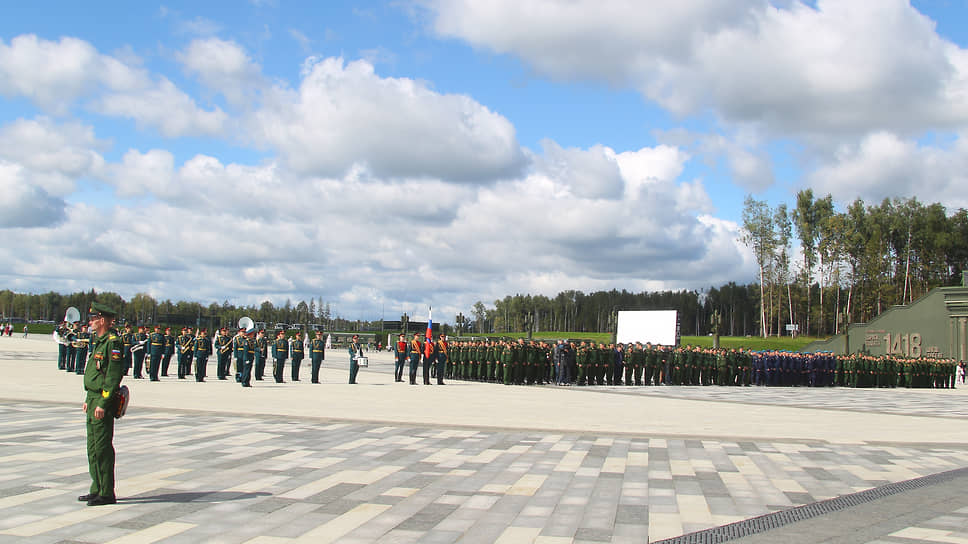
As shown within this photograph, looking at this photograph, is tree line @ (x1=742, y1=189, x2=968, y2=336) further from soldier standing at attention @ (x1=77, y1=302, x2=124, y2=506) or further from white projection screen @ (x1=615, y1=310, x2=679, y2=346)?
soldier standing at attention @ (x1=77, y1=302, x2=124, y2=506)

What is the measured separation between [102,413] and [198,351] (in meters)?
16.9

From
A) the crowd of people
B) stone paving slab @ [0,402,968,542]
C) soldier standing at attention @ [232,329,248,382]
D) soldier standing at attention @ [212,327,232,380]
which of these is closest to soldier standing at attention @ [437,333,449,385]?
the crowd of people

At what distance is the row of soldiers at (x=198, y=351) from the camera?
827 inches

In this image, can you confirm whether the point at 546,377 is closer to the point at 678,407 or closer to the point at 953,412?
the point at 678,407

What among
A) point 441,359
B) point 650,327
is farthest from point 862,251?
point 441,359

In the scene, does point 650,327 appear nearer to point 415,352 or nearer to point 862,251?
point 415,352

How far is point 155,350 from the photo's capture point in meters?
21.2

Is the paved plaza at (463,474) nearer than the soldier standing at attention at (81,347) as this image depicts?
Yes

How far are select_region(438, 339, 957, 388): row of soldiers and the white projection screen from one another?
25.7 ft

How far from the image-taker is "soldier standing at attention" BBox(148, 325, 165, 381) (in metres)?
21.1

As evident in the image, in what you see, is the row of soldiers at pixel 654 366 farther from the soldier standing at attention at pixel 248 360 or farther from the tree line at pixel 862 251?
the tree line at pixel 862 251

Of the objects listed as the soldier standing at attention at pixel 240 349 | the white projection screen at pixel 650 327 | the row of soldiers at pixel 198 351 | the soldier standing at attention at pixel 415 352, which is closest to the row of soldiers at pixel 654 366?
the soldier standing at attention at pixel 415 352

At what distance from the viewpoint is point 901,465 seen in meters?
9.27

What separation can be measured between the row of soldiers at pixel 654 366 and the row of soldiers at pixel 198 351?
6783 mm
